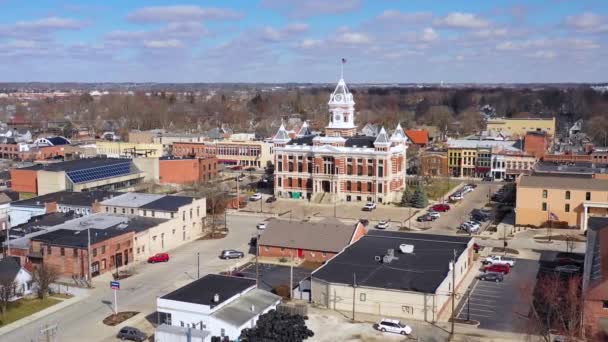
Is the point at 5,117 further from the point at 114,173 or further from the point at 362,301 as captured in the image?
the point at 362,301

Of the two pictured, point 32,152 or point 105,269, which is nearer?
point 105,269

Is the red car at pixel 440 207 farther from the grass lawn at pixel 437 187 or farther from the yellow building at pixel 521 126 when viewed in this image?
the yellow building at pixel 521 126

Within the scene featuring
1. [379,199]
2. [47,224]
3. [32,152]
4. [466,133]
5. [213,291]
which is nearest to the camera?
[213,291]

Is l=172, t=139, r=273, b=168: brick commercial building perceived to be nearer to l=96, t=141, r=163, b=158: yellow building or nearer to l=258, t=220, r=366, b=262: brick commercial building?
l=96, t=141, r=163, b=158: yellow building

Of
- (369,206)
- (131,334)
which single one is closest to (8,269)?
(131,334)

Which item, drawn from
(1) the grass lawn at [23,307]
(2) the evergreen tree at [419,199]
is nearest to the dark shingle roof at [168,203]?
(1) the grass lawn at [23,307]

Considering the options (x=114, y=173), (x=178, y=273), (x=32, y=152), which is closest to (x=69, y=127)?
(x=32, y=152)

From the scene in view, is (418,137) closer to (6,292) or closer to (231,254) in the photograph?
(231,254)

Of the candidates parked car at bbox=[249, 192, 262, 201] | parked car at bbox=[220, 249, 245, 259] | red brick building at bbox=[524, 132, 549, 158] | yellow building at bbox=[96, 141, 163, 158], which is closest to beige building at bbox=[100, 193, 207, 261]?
parked car at bbox=[220, 249, 245, 259]
